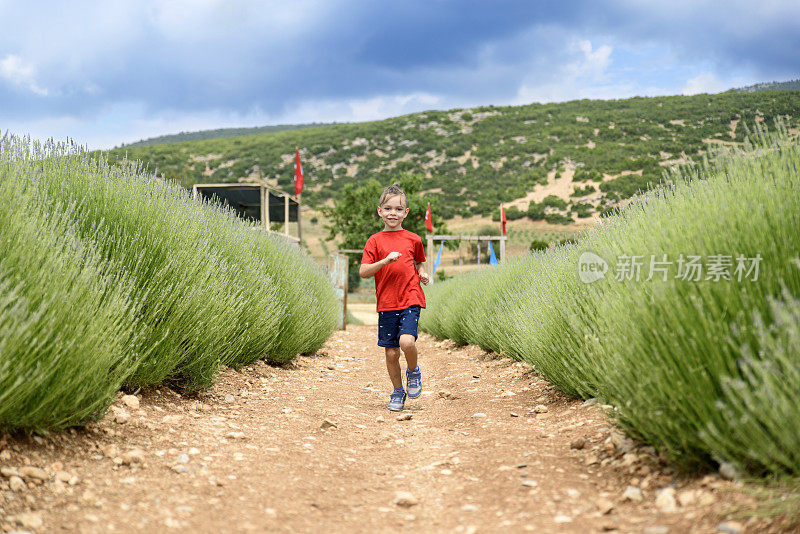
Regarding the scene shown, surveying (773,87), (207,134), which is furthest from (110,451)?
(207,134)

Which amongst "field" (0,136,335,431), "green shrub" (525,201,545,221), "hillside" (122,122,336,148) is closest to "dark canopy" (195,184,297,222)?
"field" (0,136,335,431)

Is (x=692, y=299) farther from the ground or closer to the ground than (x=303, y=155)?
closer to the ground

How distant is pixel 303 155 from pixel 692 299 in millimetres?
60208

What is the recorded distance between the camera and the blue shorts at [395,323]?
4.18 m

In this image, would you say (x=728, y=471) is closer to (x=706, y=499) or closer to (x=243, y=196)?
(x=706, y=499)

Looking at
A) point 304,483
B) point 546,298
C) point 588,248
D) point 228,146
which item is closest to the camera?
point 304,483

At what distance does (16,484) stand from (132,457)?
0.51 metres

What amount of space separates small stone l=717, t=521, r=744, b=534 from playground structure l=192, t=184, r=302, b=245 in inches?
438

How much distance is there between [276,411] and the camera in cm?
411

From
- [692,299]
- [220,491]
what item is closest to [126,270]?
[220,491]

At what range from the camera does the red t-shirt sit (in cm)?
423

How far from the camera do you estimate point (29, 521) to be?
196 cm

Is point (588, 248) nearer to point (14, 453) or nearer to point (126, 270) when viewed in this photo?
point (126, 270)

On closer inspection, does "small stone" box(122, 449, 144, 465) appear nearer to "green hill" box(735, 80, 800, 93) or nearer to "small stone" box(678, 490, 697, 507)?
"small stone" box(678, 490, 697, 507)
